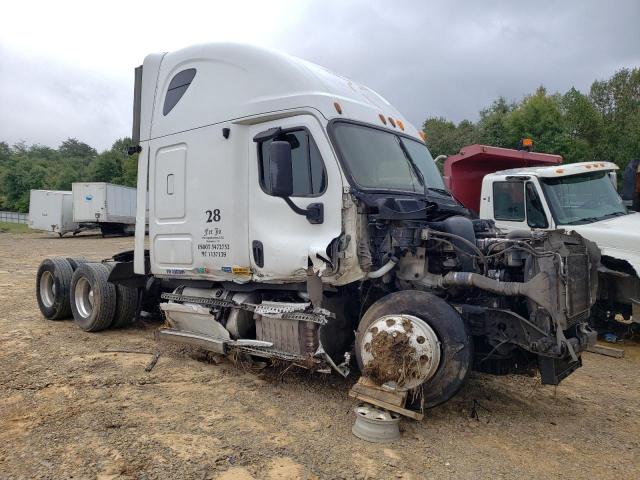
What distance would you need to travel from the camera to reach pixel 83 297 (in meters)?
7.47

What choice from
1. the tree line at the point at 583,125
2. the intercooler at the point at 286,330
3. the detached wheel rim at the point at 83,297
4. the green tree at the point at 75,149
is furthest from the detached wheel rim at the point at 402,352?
the green tree at the point at 75,149

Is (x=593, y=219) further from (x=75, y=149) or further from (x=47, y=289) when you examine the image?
(x=75, y=149)

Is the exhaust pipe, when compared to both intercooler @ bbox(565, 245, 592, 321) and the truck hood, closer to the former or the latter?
intercooler @ bbox(565, 245, 592, 321)

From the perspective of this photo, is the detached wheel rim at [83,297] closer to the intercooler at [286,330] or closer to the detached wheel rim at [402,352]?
the intercooler at [286,330]

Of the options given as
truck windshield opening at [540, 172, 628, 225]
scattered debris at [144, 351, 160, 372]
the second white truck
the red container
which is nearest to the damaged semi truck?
scattered debris at [144, 351, 160, 372]

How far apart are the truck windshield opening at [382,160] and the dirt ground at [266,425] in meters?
1.99

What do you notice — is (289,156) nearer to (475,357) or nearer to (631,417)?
(475,357)

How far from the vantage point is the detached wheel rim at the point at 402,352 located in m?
3.80

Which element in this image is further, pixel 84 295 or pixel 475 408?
pixel 84 295

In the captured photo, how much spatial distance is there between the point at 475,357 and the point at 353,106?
8.23 ft

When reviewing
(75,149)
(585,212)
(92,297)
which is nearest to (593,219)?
(585,212)

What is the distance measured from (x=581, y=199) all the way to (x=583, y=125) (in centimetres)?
2103

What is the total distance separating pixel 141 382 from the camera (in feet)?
16.6

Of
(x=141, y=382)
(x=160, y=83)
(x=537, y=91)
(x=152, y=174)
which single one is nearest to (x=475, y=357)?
(x=141, y=382)
